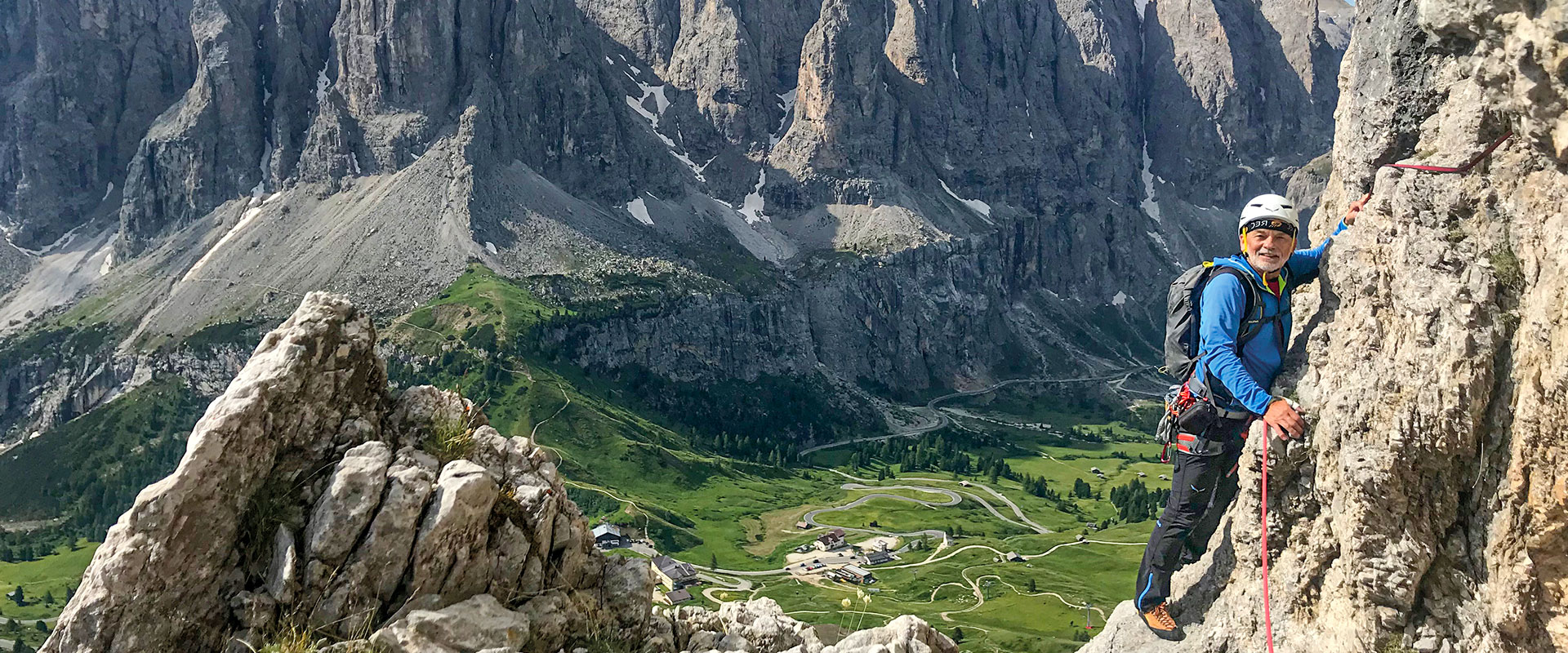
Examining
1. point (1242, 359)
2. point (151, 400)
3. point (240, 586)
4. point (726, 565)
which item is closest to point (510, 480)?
point (240, 586)

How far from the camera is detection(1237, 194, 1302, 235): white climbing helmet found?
12203 mm

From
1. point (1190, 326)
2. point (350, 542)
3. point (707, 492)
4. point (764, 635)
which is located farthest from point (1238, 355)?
point (707, 492)

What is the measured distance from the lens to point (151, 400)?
18450 centimetres

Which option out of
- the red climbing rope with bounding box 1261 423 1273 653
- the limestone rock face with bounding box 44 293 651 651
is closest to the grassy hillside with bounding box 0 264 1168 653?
the red climbing rope with bounding box 1261 423 1273 653

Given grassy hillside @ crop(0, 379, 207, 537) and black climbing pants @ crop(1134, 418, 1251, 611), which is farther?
grassy hillside @ crop(0, 379, 207, 537)

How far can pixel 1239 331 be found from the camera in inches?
471

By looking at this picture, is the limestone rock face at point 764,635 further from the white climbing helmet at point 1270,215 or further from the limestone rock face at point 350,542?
the white climbing helmet at point 1270,215

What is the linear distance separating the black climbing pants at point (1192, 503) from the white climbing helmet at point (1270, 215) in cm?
260

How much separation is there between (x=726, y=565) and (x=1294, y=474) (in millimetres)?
123351

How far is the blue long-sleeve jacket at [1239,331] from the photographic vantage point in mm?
11422

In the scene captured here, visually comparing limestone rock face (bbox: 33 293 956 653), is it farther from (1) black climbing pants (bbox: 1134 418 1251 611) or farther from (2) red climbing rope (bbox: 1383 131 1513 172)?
(2) red climbing rope (bbox: 1383 131 1513 172)

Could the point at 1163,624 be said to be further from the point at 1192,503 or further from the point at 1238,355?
the point at 1238,355

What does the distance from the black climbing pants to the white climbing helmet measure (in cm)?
260

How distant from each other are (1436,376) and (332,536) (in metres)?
12.4
